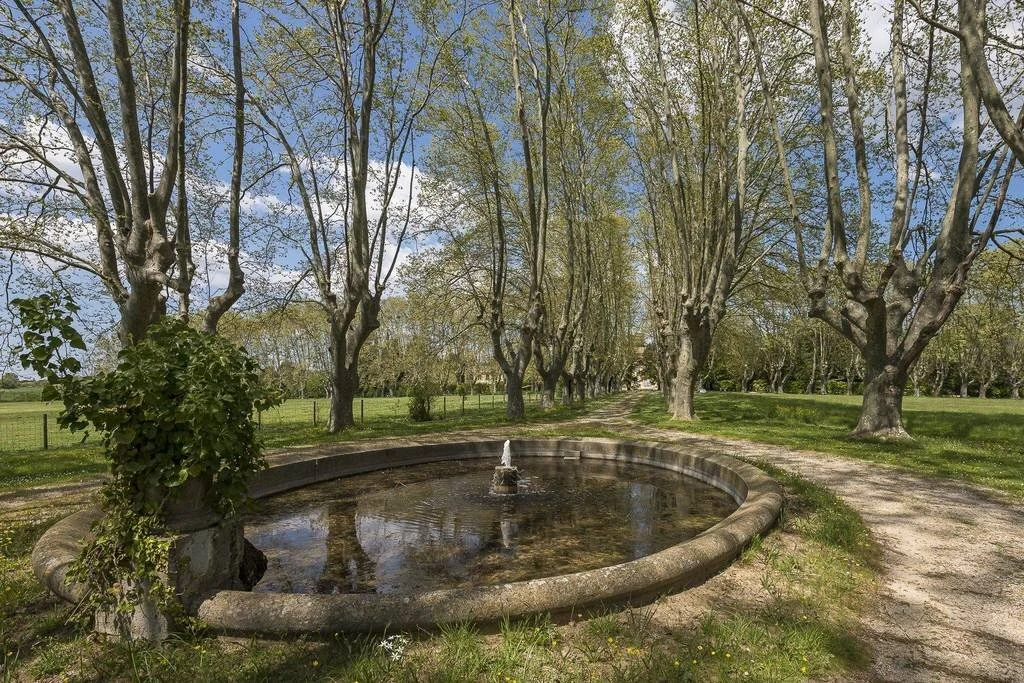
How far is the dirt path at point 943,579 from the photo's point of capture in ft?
9.19

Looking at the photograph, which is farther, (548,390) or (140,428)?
(548,390)

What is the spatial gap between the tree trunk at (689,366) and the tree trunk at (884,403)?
4.97 meters

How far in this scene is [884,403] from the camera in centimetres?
1197

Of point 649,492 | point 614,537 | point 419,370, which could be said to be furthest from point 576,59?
point 614,537

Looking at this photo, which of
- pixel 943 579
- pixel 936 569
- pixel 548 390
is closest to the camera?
pixel 943 579

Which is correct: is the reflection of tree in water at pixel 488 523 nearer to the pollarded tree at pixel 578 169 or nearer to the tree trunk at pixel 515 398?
the tree trunk at pixel 515 398

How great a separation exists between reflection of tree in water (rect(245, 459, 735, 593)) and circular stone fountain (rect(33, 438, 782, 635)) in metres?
0.02

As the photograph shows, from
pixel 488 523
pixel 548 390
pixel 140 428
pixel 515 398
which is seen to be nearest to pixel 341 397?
pixel 515 398

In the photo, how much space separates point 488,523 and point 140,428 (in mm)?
3915

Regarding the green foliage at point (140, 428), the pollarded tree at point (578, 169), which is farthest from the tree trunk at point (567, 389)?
the green foliage at point (140, 428)

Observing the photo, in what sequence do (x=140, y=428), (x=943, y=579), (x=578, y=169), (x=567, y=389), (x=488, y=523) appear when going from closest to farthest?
(x=140, y=428) < (x=943, y=579) < (x=488, y=523) < (x=578, y=169) < (x=567, y=389)

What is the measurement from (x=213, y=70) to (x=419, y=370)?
552 inches

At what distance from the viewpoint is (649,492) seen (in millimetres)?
7203

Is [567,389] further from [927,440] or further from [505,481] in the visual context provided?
[505,481]
